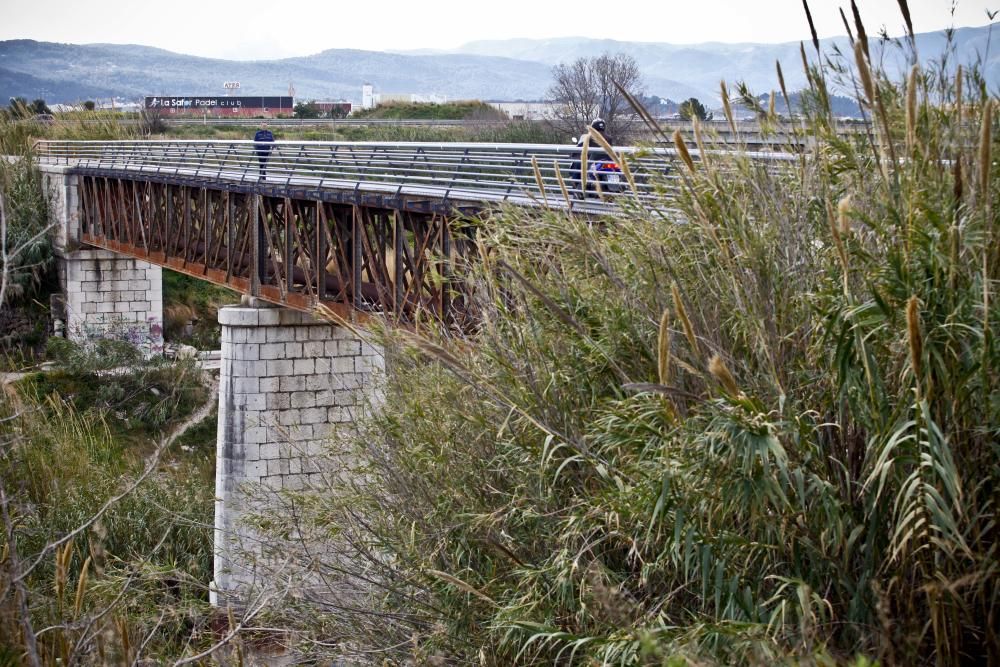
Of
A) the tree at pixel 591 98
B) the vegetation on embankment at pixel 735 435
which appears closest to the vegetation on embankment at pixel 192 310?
the tree at pixel 591 98

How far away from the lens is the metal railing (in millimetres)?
8000

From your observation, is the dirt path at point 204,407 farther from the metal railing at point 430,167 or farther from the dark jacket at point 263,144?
the dark jacket at point 263,144

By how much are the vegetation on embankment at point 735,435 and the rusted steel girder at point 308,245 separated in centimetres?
163

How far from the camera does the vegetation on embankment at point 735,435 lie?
4707 millimetres

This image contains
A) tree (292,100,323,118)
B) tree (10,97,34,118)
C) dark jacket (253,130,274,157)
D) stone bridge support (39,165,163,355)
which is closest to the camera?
dark jacket (253,130,274,157)

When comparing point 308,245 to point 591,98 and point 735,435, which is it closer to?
Answer: point 735,435

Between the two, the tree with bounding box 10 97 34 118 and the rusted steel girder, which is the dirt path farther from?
the tree with bounding box 10 97 34 118

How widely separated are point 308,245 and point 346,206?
1.22 meters

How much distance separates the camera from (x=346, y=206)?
62.2ft

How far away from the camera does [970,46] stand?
6141 mm

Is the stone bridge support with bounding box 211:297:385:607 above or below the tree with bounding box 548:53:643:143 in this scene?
below

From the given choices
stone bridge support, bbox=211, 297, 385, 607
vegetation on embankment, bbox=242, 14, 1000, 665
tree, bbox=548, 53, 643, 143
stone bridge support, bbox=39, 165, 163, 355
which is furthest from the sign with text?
vegetation on embankment, bbox=242, 14, 1000, 665

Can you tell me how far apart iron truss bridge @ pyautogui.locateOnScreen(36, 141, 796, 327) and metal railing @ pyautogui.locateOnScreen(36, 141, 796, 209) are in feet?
0.16

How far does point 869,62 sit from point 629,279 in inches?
83.8
